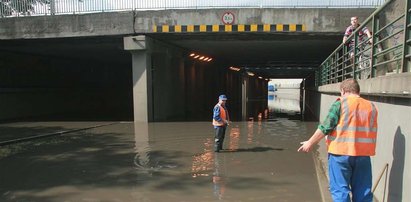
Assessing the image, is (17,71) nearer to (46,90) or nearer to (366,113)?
(46,90)

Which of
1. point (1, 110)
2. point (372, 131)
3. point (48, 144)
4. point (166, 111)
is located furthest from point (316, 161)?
point (1, 110)

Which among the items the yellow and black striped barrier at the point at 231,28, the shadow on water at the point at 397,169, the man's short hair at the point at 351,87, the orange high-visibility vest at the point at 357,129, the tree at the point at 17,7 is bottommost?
the shadow on water at the point at 397,169

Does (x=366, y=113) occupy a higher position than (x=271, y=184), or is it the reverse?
(x=366, y=113)

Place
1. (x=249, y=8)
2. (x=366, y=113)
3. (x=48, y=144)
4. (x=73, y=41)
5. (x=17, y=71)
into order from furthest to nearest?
(x=17, y=71) < (x=73, y=41) < (x=249, y=8) < (x=48, y=144) < (x=366, y=113)

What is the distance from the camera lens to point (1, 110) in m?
18.5

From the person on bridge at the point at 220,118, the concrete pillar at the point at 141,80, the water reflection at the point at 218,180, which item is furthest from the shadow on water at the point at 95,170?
the concrete pillar at the point at 141,80

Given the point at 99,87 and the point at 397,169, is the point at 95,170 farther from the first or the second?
the point at 99,87

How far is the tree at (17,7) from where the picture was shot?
54.9 ft

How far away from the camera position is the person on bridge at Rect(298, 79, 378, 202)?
3.68 m

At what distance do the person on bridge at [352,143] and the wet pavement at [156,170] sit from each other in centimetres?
168

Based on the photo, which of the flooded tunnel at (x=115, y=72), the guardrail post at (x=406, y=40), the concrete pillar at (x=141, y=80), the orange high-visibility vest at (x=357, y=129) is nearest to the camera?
the orange high-visibility vest at (x=357, y=129)

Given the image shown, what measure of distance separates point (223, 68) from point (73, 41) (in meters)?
19.0

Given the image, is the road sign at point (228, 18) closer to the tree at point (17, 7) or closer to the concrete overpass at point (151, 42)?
the concrete overpass at point (151, 42)

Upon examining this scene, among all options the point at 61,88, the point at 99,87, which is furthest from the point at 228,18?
the point at 99,87
